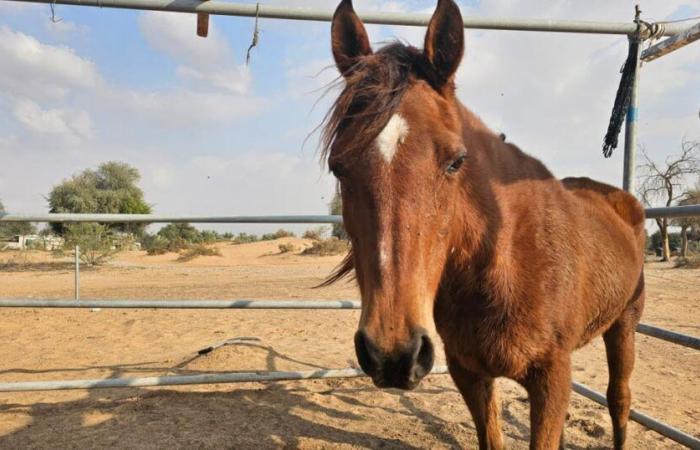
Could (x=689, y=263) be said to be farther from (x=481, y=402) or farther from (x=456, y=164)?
(x=456, y=164)

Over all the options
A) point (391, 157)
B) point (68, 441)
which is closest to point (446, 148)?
point (391, 157)

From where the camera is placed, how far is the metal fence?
2.95m

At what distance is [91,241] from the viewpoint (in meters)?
20.5

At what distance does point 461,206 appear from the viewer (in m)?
1.86

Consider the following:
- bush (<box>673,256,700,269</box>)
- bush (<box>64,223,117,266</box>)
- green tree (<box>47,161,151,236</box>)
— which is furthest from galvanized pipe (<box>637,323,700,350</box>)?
green tree (<box>47,161,151,236</box>)

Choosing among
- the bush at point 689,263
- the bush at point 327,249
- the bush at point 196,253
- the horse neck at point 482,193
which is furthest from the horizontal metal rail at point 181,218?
the bush at point 196,253

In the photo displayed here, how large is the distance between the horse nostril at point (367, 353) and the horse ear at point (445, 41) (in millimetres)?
1136

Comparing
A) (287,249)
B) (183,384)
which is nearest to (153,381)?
(183,384)

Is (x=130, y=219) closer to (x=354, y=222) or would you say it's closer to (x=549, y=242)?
(x=354, y=222)

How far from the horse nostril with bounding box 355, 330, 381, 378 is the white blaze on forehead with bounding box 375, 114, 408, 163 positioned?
60cm

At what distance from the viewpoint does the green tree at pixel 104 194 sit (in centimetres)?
3453

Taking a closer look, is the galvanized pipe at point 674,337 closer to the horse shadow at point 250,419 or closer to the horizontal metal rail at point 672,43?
the horse shadow at point 250,419

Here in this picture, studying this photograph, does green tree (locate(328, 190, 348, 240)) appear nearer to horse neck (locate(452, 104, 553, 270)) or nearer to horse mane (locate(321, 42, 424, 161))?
horse mane (locate(321, 42, 424, 161))

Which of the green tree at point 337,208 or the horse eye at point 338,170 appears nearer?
the horse eye at point 338,170
